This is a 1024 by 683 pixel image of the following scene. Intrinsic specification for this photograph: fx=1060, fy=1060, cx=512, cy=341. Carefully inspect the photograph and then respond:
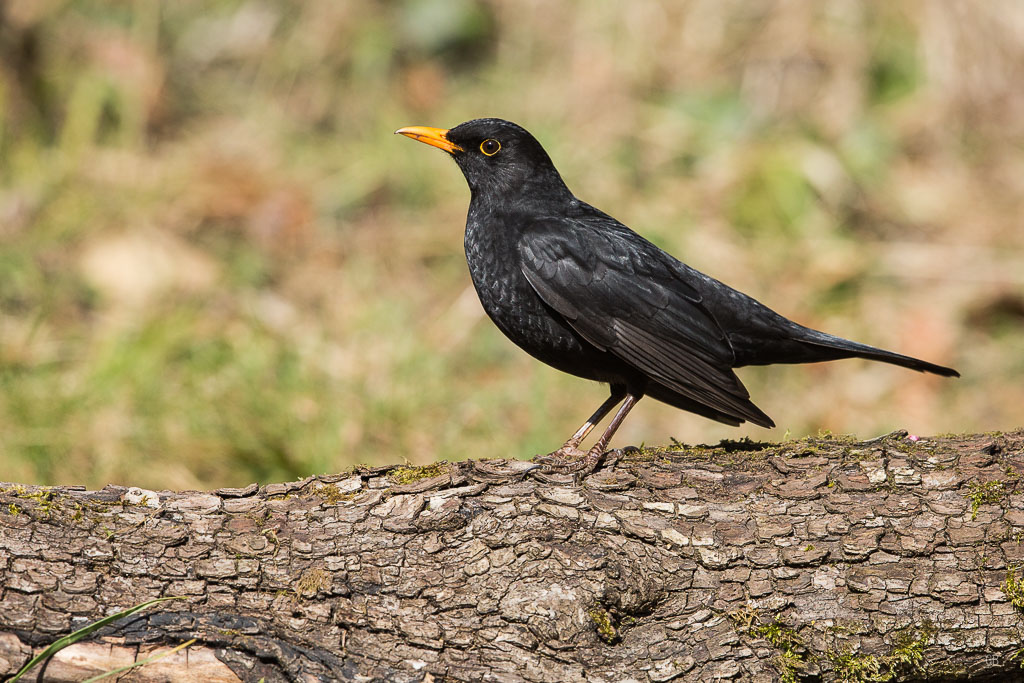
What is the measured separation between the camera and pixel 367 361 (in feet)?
21.4

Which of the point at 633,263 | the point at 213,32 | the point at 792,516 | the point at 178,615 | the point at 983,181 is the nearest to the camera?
the point at 178,615

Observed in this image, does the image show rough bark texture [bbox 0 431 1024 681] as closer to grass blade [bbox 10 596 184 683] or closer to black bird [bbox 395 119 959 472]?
grass blade [bbox 10 596 184 683]

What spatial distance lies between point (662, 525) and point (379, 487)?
2.92ft

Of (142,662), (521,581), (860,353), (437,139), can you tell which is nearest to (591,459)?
(521,581)

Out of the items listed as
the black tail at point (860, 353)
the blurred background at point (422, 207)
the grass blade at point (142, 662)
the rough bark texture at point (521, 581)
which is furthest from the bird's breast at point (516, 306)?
the grass blade at point (142, 662)

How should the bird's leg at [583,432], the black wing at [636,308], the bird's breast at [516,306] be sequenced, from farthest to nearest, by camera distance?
1. the bird's breast at [516,306]
2. the black wing at [636,308]
3. the bird's leg at [583,432]

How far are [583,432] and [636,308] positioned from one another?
0.57 meters

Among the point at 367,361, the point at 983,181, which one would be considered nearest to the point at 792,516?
the point at 367,361

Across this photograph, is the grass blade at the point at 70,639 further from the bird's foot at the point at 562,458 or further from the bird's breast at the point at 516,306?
the bird's breast at the point at 516,306

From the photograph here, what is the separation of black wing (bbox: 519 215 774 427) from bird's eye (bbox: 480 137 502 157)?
550mm

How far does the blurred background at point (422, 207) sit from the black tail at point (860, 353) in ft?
5.79

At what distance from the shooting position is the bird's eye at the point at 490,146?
4848mm

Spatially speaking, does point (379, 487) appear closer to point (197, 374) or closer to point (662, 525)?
point (662, 525)

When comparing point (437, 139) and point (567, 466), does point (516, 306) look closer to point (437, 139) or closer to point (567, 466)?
point (567, 466)
